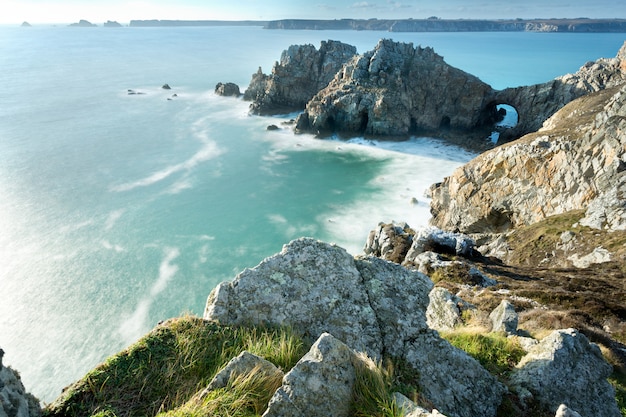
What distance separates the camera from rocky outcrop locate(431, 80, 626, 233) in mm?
26719

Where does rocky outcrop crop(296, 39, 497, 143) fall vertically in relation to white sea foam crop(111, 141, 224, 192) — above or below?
above

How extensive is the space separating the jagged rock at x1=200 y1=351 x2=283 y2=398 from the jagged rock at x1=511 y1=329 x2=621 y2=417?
434 centimetres

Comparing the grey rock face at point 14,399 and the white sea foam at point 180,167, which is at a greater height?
the grey rock face at point 14,399

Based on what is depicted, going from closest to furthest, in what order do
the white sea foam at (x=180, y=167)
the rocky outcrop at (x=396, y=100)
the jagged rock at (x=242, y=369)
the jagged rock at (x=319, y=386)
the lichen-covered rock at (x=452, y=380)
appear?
the jagged rock at (x=319, y=386)
the jagged rock at (x=242, y=369)
the lichen-covered rock at (x=452, y=380)
the white sea foam at (x=180, y=167)
the rocky outcrop at (x=396, y=100)

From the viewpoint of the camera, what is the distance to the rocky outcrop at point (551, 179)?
87.7ft

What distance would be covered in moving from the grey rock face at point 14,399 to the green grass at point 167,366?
207 mm

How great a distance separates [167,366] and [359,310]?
341 centimetres

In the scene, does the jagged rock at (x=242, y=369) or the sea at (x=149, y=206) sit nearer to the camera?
the jagged rock at (x=242, y=369)

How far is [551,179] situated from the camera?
3212cm

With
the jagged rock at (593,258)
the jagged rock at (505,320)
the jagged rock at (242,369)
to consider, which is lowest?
the jagged rock at (593,258)

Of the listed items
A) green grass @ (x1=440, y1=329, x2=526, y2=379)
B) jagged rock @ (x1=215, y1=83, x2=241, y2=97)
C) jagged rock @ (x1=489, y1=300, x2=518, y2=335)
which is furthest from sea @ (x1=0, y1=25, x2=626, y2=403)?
green grass @ (x1=440, y1=329, x2=526, y2=379)

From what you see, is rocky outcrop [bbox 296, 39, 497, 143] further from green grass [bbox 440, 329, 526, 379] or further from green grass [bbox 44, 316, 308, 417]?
green grass [bbox 44, 316, 308, 417]

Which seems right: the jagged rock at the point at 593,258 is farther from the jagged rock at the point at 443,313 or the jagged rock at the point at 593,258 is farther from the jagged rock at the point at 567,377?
the jagged rock at the point at 567,377

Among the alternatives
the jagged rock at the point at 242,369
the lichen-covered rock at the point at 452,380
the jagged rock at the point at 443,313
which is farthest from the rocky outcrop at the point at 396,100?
the jagged rock at the point at 242,369
